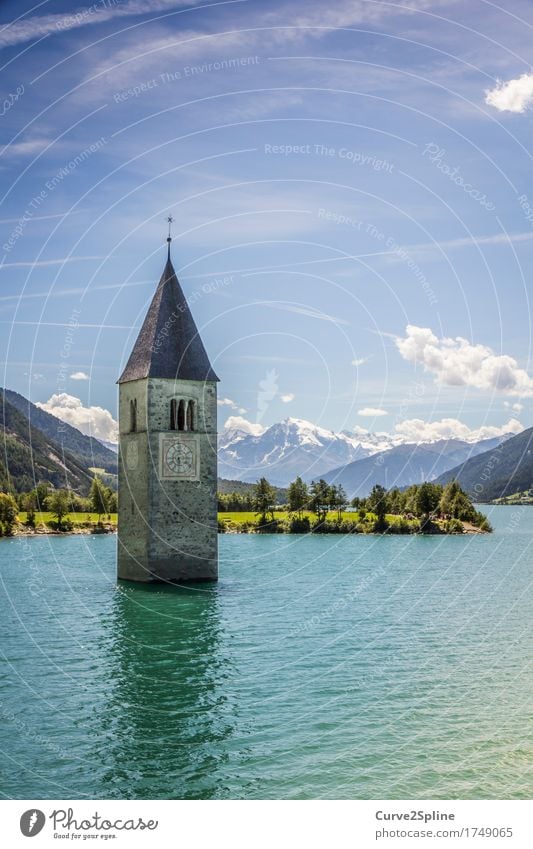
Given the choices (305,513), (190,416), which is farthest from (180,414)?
(305,513)

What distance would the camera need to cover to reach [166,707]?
24047 mm

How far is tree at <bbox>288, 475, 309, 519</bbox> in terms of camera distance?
124 m

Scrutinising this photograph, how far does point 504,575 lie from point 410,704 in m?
41.4

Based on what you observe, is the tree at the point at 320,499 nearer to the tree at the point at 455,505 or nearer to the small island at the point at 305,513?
the small island at the point at 305,513

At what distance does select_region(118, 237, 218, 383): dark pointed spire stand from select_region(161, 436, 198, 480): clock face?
3.35m

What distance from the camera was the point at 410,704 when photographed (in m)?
24.2

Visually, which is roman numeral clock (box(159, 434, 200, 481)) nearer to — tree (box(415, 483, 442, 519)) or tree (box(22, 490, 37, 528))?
tree (box(22, 490, 37, 528))

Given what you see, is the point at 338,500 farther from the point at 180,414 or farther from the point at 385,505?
the point at 180,414

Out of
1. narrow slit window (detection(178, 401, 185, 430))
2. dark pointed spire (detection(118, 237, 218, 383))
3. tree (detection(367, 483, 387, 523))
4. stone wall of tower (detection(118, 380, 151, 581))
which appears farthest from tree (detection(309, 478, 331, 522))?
narrow slit window (detection(178, 401, 185, 430))

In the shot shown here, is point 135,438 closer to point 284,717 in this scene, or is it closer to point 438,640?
point 438,640

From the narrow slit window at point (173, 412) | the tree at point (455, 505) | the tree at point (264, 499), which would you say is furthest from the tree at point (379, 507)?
the narrow slit window at point (173, 412)

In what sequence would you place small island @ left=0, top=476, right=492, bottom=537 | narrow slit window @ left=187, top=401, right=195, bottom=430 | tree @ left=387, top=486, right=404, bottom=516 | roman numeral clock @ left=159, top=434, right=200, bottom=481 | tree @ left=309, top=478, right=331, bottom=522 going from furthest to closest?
tree @ left=387, top=486, right=404, bottom=516 → tree @ left=309, top=478, right=331, bottom=522 → small island @ left=0, top=476, right=492, bottom=537 → narrow slit window @ left=187, top=401, right=195, bottom=430 → roman numeral clock @ left=159, top=434, right=200, bottom=481

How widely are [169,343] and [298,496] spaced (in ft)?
255
